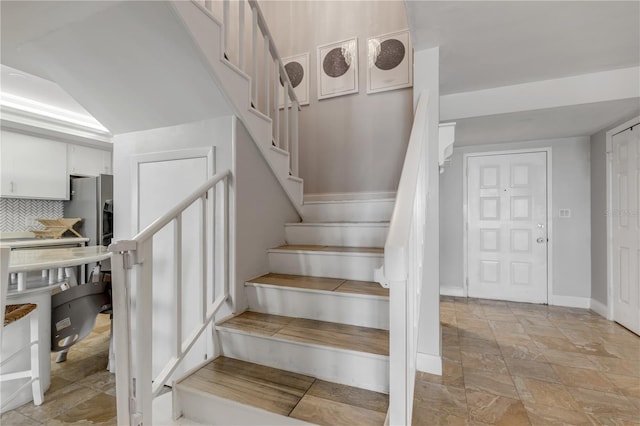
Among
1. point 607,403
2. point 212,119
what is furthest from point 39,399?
point 607,403

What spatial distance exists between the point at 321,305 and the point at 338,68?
2.68 meters

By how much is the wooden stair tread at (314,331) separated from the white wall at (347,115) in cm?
183

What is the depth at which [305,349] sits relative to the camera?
4.80ft

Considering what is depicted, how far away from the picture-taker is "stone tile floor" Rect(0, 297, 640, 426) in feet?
5.56

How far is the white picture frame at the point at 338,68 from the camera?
323 centimetres

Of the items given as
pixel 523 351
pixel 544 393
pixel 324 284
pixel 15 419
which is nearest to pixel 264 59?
pixel 324 284

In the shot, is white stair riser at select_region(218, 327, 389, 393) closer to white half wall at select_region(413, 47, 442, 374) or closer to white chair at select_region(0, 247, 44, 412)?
white half wall at select_region(413, 47, 442, 374)

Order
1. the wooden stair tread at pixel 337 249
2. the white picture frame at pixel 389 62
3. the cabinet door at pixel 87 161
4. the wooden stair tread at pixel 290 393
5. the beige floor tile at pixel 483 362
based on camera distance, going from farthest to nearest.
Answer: the cabinet door at pixel 87 161, the white picture frame at pixel 389 62, the beige floor tile at pixel 483 362, the wooden stair tread at pixel 337 249, the wooden stair tread at pixel 290 393

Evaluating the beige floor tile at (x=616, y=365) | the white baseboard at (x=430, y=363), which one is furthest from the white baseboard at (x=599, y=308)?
the white baseboard at (x=430, y=363)

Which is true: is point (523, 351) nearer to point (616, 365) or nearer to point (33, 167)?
point (616, 365)

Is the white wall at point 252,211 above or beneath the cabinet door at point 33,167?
beneath

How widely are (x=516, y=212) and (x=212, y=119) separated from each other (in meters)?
4.01

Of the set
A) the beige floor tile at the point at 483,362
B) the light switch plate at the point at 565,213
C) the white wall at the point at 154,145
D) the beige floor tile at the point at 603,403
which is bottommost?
the beige floor tile at the point at 603,403

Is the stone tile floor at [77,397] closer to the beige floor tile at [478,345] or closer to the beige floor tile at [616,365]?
the beige floor tile at [478,345]
